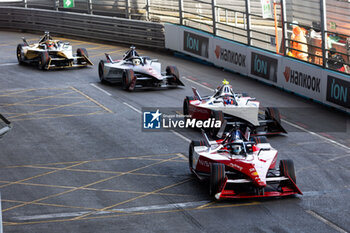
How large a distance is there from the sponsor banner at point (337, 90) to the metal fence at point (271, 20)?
34 centimetres

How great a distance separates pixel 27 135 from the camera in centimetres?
1980

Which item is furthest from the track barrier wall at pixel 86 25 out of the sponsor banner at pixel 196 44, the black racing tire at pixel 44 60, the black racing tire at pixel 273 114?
the black racing tire at pixel 273 114

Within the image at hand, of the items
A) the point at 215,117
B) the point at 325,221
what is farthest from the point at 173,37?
the point at 325,221

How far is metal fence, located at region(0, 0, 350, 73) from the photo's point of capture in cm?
2375

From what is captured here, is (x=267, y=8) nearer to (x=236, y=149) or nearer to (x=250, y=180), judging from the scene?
(x=236, y=149)

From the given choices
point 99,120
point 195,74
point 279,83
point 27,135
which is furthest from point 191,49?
point 27,135

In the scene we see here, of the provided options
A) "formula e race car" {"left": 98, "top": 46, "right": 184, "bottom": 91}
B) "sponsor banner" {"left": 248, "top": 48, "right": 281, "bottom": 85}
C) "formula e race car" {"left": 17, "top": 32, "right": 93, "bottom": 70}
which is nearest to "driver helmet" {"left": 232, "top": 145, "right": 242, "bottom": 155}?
"formula e race car" {"left": 98, "top": 46, "right": 184, "bottom": 91}

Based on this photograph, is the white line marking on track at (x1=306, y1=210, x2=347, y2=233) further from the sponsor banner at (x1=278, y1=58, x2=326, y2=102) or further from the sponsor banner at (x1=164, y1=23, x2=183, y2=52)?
the sponsor banner at (x1=164, y1=23, x2=183, y2=52)

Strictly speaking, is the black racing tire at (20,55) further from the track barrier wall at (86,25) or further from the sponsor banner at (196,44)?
the sponsor banner at (196,44)

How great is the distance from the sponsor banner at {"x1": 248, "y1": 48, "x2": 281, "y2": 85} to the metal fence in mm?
361

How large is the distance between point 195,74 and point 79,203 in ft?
51.6

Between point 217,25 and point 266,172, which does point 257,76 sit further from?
point 266,172

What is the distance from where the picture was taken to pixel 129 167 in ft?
55.1

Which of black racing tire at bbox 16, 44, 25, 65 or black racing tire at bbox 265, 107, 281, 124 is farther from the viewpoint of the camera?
black racing tire at bbox 16, 44, 25, 65
